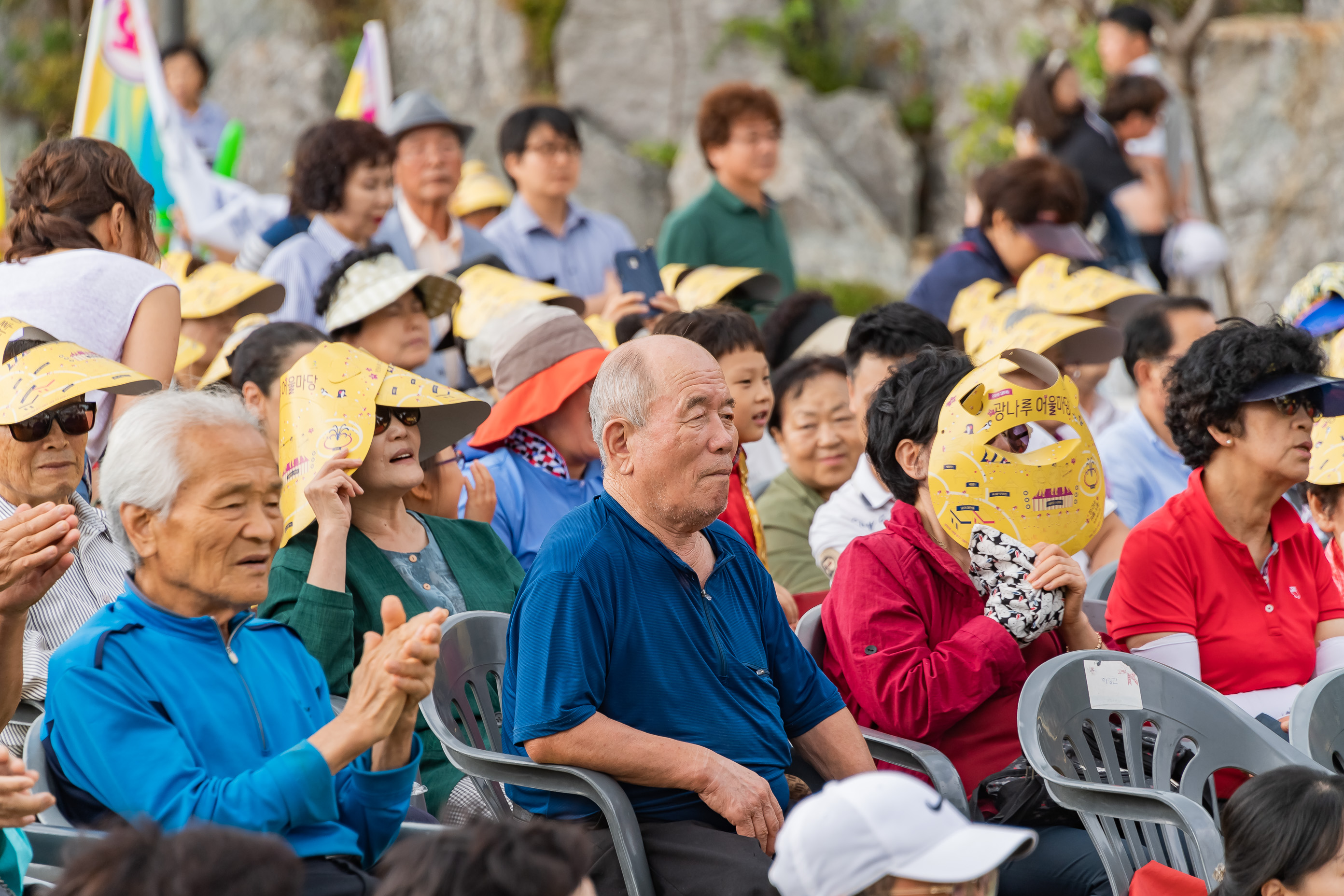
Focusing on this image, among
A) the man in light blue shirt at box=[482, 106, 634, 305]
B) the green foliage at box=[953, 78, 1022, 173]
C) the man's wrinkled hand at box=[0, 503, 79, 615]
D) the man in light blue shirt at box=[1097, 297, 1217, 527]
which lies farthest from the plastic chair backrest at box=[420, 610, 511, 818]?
the green foliage at box=[953, 78, 1022, 173]

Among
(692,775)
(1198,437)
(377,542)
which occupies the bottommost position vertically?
(692,775)

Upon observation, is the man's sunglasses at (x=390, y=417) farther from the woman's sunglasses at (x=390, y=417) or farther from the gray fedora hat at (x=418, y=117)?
the gray fedora hat at (x=418, y=117)

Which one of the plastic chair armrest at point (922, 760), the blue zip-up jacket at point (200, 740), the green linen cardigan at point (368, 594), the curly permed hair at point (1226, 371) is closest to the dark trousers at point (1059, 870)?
the plastic chair armrest at point (922, 760)

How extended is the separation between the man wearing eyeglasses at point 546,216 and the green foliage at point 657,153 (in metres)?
7.49

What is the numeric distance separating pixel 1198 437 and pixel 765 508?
161 cm

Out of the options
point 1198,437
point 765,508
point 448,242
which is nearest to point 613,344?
point 765,508

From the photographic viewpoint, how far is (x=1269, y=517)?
3801mm

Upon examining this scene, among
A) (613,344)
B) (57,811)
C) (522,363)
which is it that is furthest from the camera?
(613,344)

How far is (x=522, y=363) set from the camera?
4.51 m

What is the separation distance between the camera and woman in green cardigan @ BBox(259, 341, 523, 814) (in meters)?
3.32

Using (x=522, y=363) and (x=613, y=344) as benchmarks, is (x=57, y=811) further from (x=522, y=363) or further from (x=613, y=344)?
(x=613, y=344)

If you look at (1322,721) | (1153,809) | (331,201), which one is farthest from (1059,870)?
(331,201)

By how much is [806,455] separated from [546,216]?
9.67 feet

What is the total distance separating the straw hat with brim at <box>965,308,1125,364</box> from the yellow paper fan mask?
155cm
